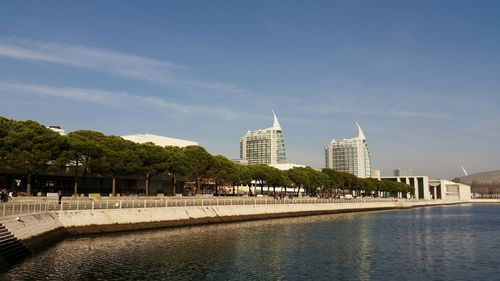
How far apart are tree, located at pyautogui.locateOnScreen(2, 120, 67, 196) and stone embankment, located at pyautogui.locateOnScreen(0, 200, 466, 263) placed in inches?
1238

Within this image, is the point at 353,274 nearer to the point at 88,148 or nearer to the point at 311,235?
the point at 311,235

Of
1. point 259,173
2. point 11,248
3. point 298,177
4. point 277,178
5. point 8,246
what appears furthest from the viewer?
point 298,177

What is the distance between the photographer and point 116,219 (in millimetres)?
63406

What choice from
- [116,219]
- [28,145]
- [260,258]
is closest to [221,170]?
[28,145]

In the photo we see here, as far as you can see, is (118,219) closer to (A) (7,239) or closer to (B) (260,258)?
(A) (7,239)

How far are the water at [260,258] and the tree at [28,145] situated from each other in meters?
35.8

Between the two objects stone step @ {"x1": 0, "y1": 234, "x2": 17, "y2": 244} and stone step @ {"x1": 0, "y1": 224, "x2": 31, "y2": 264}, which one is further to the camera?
stone step @ {"x1": 0, "y1": 234, "x2": 17, "y2": 244}

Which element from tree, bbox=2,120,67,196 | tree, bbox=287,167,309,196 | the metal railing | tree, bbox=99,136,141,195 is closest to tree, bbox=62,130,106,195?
tree, bbox=99,136,141,195

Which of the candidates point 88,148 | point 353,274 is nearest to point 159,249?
point 353,274

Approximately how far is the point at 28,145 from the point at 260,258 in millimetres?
60658

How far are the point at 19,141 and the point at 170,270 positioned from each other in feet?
200

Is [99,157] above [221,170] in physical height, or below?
above

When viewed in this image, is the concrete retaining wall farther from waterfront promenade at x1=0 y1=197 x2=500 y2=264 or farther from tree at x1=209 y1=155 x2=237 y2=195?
tree at x1=209 y1=155 x2=237 y2=195

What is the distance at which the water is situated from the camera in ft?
119
